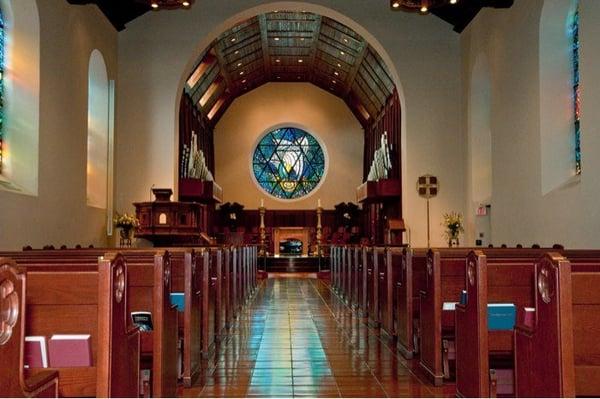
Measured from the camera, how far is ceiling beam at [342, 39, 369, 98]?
1512 cm

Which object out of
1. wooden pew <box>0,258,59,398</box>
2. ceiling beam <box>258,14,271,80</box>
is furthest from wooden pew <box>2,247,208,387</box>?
ceiling beam <box>258,14,271,80</box>

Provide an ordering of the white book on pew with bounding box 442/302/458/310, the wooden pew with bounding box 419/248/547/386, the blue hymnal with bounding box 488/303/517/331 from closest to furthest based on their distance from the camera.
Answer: the blue hymnal with bounding box 488/303/517/331
the wooden pew with bounding box 419/248/547/386
the white book on pew with bounding box 442/302/458/310

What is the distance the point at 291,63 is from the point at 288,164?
4357 millimetres

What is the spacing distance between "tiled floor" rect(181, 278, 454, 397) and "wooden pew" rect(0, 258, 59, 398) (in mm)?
2302

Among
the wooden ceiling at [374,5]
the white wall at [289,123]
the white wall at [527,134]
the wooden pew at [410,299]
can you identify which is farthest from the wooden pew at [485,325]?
the white wall at [289,123]

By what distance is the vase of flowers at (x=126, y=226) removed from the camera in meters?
11.5

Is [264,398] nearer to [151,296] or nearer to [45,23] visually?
[151,296]

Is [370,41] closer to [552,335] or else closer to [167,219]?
[167,219]

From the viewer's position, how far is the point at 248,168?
21641mm

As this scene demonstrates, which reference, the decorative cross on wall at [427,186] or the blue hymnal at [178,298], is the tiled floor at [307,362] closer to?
the blue hymnal at [178,298]

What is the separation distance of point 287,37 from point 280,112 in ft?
18.2


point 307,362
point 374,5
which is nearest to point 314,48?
point 374,5

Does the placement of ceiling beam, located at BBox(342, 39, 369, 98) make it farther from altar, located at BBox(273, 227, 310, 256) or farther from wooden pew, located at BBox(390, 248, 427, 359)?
wooden pew, located at BBox(390, 248, 427, 359)

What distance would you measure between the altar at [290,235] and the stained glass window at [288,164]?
1436 millimetres
